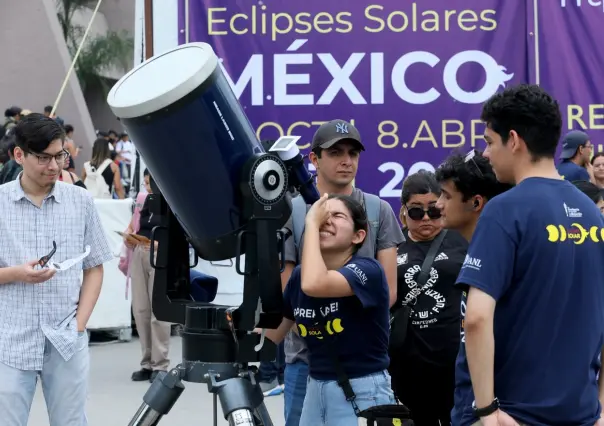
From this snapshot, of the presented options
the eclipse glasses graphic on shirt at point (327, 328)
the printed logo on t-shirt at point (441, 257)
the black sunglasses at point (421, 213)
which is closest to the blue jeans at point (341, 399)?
the eclipse glasses graphic on shirt at point (327, 328)

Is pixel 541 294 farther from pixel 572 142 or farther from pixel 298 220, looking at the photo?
pixel 572 142

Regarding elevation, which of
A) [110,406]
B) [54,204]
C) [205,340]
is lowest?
[110,406]

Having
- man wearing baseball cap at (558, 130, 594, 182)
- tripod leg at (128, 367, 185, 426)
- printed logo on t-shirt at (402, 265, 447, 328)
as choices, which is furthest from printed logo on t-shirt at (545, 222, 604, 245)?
man wearing baseball cap at (558, 130, 594, 182)

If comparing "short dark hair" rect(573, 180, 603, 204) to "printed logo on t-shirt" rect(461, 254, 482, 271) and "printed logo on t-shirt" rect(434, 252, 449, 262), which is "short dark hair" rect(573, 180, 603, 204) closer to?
"printed logo on t-shirt" rect(434, 252, 449, 262)

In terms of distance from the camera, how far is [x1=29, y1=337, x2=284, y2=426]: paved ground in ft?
23.2

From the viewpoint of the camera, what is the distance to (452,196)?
363cm

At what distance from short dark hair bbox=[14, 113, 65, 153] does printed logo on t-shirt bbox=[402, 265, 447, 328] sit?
169 cm

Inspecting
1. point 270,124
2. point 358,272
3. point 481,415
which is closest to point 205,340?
point 358,272

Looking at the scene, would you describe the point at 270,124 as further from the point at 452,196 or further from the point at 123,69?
the point at 123,69

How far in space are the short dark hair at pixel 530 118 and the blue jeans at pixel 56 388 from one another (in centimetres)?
216

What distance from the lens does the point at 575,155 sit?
24.2 feet

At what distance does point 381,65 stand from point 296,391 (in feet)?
11.9

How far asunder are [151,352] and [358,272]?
517cm

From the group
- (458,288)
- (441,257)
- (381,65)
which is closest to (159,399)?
(458,288)
